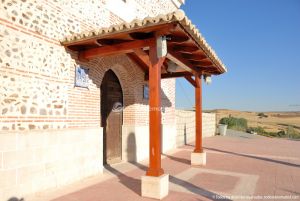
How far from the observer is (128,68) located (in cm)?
939

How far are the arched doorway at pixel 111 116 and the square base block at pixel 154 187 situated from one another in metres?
3.43

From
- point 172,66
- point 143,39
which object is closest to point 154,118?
point 143,39

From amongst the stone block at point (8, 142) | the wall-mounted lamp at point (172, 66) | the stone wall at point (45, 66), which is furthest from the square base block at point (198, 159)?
the stone block at point (8, 142)

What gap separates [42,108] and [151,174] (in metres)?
2.53

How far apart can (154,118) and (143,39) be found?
66.7 inches

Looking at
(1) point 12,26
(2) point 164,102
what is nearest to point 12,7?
(1) point 12,26

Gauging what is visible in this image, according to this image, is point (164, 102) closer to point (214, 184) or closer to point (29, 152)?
point (214, 184)

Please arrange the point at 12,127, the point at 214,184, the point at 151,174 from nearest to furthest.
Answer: the point at 12,127
the point at 151,174
the point at 214,184

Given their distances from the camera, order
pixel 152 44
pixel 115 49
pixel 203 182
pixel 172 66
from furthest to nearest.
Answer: pixel 172 66 < pixel 203 182 < pixel 115 49 < pixel 152 44

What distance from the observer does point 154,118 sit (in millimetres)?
5863

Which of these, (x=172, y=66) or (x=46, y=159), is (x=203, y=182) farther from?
(x=172, y=66)

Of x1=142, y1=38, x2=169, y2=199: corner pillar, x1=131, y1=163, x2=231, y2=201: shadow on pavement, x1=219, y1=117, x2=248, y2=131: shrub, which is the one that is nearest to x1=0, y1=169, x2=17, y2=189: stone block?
x1=142, y1=38, x2=169, y2=199: corner pillar

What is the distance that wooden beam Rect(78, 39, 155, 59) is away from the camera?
20.4ft

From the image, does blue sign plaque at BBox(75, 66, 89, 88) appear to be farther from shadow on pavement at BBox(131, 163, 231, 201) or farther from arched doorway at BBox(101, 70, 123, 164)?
shadow on pavement at BBox(131, 163, 231, 201)
